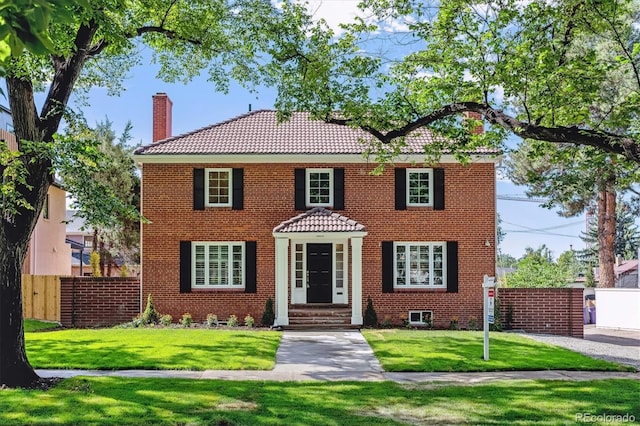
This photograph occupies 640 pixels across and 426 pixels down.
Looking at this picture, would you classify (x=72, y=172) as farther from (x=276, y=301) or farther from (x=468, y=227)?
(x=468, y=227)

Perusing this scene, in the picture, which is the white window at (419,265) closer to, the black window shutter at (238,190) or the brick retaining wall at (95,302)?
the black window shutter at (238,190)

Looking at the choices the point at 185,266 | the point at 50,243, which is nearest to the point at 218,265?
the point at 185,266

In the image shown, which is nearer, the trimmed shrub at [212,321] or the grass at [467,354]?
the grass at [467,354]

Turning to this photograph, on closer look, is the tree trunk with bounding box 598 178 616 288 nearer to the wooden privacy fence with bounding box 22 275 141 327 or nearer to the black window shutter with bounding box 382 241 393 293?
the black window shutter with bounding box 382 241 393 293

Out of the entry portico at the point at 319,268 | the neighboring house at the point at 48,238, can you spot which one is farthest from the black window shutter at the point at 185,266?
the neighboring house at the point at 48,238

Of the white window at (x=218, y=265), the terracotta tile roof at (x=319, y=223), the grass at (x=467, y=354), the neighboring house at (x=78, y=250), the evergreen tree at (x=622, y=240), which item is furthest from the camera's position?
the evergreen tree at (x=622, y=240)

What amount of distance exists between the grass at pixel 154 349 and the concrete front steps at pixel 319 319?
154 centimetres

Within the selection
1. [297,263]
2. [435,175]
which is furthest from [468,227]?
[297,263]

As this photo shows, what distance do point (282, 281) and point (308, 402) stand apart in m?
10.8

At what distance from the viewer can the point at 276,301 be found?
20.2 meters

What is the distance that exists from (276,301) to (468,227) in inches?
263

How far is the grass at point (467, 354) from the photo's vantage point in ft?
41.3

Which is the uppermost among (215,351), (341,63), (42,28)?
(341,63)

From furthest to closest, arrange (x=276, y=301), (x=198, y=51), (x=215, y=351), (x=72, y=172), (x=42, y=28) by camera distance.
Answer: (x=276, y=301) → (x=198, y=51) → (x=215, y=351) → (x=72, y=172) → (x=42, y=28)
